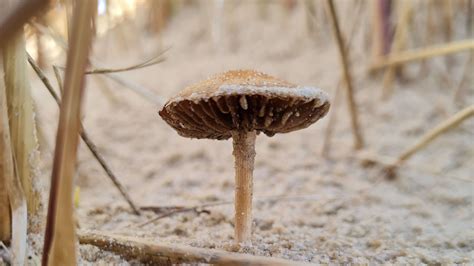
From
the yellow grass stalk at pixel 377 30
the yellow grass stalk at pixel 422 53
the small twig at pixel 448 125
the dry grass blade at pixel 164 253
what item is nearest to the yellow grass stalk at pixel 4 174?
the dry grass blade at pixel 164 253

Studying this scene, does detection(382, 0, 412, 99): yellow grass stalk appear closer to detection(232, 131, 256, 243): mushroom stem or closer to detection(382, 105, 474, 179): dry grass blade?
detection(382, 105, 474, 179): dry grass blade

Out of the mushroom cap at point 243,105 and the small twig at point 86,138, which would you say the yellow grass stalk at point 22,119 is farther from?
the mushroom cap at point 243,105

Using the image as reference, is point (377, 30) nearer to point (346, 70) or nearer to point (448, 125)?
point (346, 70)

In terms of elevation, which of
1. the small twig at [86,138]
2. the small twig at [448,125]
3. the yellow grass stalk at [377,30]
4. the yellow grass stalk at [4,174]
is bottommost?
the yellow grass stalk at [4,174]

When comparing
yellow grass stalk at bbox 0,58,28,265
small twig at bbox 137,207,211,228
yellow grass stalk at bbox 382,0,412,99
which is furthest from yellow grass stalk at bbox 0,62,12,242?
yellow grass stalk at bbox 382,0,412,99

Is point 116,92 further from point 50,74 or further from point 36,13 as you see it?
point 36,13

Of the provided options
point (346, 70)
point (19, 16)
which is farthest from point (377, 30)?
point (19, 16)

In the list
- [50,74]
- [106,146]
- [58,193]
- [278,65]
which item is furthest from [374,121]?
[50,74]
